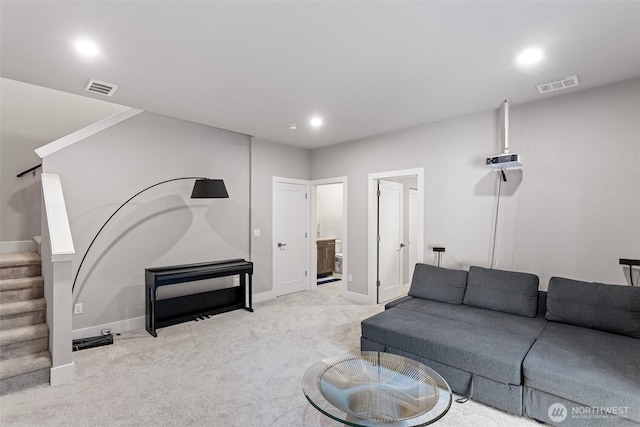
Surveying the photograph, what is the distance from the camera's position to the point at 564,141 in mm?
3342

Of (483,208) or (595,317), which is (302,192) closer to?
(483,208)

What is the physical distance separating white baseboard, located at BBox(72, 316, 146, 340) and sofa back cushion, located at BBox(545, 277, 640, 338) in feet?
15.0

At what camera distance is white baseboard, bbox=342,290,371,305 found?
514cm

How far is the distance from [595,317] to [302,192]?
175 inches

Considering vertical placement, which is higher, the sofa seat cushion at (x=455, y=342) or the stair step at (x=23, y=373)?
the sofa seat cushion at (x=455, y=342)

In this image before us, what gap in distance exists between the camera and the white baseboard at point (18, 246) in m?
3.86

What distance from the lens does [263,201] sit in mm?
5383

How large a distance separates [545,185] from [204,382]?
395 centimetres

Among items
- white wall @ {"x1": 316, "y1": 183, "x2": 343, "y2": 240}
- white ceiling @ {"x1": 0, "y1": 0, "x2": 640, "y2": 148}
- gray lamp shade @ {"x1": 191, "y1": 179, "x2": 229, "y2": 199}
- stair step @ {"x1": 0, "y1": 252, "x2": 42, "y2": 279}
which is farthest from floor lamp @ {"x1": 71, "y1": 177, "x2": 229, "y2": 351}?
white wall @ {"x1": 316, "y1": 183, "x2": 343, "y2": 240}

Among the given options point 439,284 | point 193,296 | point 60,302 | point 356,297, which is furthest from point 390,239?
point 60,302

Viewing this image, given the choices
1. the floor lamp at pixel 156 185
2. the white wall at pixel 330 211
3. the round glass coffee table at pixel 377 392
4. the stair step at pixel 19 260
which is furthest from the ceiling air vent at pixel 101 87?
the white wall at pixel 330 211

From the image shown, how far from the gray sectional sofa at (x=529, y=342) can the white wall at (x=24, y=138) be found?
175 inches

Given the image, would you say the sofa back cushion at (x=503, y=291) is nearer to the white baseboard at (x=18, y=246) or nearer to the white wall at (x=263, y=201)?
the white wall at (x=263, y=201)

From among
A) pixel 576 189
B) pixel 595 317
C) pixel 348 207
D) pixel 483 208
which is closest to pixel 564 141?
pixel 576 189
